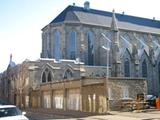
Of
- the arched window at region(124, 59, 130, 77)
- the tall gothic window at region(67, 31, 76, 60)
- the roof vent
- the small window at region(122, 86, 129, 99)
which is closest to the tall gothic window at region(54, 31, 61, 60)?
the tall gothic window at region(67, 31, 76, 60)

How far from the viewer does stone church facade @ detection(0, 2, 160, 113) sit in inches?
1467

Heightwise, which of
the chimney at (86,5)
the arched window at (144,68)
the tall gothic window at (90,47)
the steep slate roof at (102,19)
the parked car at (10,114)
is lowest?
the parked car at (10,114)

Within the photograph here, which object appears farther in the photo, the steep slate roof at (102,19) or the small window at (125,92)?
the steep slate roof at (102,19)

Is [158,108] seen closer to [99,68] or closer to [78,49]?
[99,68]

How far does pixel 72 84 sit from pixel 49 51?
25.8 m

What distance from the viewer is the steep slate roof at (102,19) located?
6016 centimetres

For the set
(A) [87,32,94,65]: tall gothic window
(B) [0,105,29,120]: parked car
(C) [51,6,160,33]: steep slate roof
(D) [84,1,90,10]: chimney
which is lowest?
(B) [0,105,29,120]: parked car

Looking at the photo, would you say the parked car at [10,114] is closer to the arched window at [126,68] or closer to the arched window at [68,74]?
the arched window at [68,74]

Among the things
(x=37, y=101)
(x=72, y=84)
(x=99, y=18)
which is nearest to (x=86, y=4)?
(x=99, y=18)

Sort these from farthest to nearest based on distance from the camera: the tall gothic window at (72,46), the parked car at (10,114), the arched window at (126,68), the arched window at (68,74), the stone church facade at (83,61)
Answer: the arched window at (126,68), the tall gothic window at (72,46), the arched window at (68,74), the stone church facade at (83,61), the parked car at (10,114)

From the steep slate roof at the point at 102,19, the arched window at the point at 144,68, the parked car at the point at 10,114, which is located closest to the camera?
the parked car at the point at 10,114

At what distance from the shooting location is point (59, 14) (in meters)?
62.4

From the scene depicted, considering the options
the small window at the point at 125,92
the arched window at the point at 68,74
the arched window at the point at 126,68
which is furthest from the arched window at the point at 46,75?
the small window at the point at 125,92

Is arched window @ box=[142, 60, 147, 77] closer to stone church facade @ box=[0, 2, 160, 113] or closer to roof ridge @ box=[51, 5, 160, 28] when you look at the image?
stone church facade @ box=[0, 2, 160, 113]
